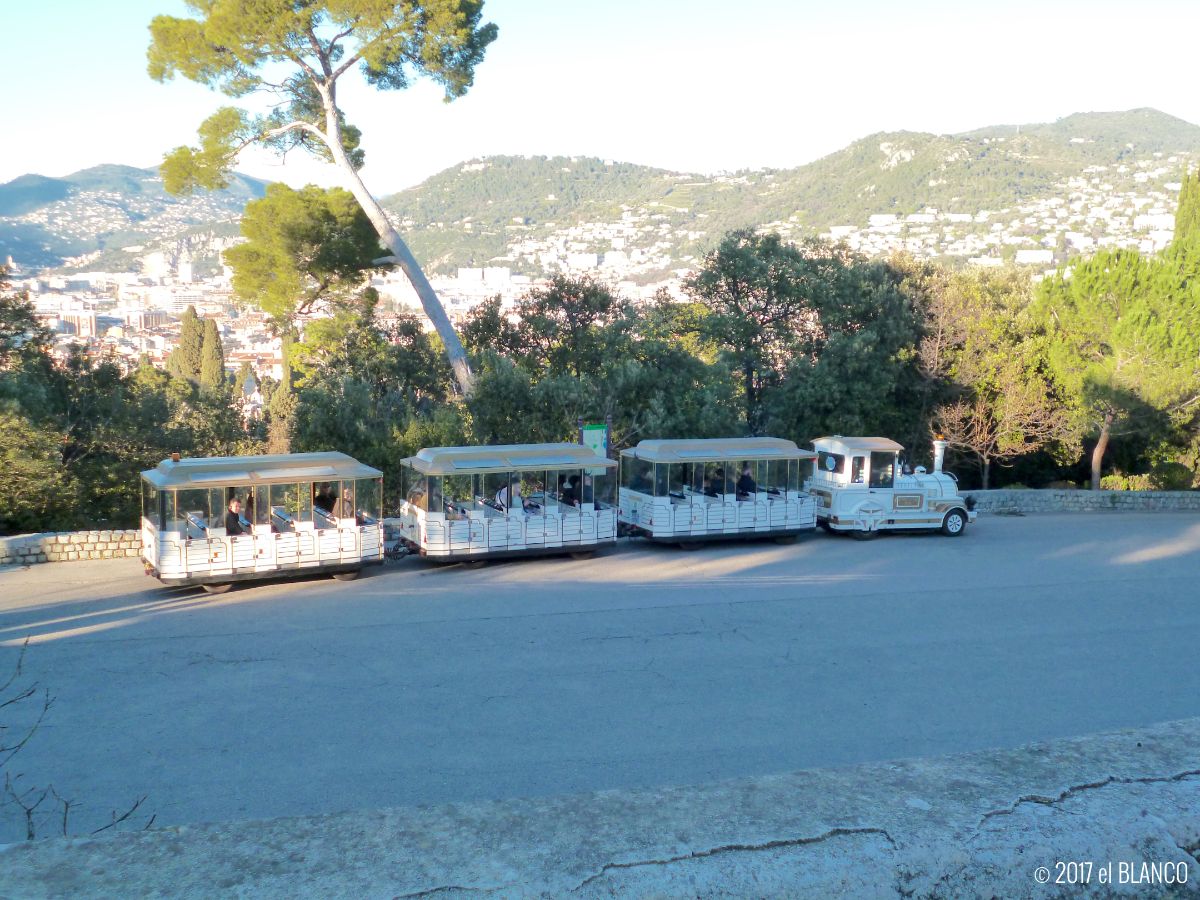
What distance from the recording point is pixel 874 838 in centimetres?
220

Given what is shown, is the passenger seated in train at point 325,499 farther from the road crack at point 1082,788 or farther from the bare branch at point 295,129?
the bare branch at point 295,129

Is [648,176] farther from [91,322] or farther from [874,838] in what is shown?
[874,838]

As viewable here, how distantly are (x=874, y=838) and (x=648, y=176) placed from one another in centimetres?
15940

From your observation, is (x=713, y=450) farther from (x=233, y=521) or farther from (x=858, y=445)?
(x=233, y=521)

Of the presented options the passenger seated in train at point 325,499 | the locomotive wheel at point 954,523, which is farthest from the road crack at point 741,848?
the locomotive wheel at point 954,523

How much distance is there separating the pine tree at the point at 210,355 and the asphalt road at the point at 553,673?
35381 mm

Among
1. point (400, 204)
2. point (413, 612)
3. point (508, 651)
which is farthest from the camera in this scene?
point (400, 204)

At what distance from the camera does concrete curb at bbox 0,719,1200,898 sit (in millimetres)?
2051

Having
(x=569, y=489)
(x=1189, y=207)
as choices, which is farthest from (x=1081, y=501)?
(x=1189, y=207)

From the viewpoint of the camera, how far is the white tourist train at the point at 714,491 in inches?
746

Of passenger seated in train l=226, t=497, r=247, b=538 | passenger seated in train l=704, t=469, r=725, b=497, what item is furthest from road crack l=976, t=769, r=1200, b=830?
passenger seated in train l=704, t=469, r=725, b=497

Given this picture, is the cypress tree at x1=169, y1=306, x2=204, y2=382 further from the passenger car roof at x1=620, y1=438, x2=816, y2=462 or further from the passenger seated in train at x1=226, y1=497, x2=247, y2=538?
the passenger seated in train at x1=226, y1=497, x2=247, y2=538

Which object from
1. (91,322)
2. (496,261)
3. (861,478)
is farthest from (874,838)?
(496,261)

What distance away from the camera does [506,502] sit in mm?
17578
